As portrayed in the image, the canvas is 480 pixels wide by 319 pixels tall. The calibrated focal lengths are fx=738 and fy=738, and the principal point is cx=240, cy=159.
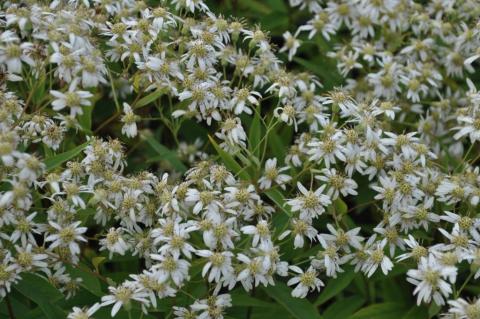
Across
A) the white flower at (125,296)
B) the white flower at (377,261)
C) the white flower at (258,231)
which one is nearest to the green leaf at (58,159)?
the white flower at (125,296)

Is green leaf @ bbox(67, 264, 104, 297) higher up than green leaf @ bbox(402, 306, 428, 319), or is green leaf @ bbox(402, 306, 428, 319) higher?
green leaf @ bbox(67, 264, 104, 297)

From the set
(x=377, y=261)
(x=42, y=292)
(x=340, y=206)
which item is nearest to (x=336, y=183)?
(x=340, y=206)

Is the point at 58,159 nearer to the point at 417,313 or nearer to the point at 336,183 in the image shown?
the point at 336,183

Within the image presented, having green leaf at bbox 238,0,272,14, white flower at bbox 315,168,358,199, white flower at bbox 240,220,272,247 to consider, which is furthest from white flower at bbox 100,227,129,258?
green leaf at bbox 238,0,272,14

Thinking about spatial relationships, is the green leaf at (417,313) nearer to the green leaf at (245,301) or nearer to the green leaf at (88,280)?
the green leaf at (245,301)

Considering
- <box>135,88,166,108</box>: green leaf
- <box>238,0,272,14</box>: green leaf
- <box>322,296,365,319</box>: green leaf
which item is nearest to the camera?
<box>135,88,166,108</box>: green leaf

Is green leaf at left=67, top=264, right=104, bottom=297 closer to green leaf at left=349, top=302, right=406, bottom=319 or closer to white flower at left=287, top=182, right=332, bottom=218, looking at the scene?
white flower at left=287, top=182, right=332, bottom=218
